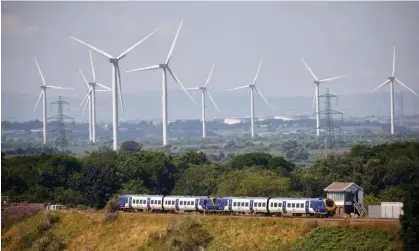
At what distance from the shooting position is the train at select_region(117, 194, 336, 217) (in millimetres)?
79625

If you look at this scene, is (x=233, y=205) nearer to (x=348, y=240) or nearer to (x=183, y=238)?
(x=183, y=238)

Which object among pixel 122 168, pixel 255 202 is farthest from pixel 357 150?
pixel 255 202

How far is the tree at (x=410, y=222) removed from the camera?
206 ft

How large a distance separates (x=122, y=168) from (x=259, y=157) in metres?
22.5

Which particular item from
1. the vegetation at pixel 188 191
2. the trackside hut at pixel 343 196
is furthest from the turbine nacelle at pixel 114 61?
the trackside hut at pixel 343 196

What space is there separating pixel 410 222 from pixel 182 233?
1839cm

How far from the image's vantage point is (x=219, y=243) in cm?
7431

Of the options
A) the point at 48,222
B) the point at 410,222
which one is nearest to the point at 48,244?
the point at 48,222

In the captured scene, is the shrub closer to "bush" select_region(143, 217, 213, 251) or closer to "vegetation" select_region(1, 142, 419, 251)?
"vegetation" select_region(1, 142, 419, 251)

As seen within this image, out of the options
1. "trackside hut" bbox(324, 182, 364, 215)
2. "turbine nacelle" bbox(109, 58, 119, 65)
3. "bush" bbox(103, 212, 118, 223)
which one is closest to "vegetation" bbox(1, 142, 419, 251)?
"bush" bbox(103, 212, 118, 223)

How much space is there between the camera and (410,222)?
208 ft

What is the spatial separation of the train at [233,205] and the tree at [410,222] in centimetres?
1407

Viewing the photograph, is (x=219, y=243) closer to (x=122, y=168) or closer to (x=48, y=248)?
(x=48, y=248)

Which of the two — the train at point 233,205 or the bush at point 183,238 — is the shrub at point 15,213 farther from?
the bush at point 183,238
